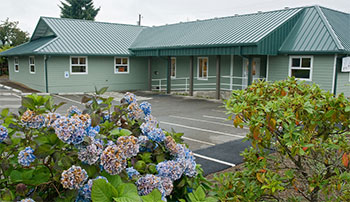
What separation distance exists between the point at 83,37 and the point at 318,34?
1589 cm

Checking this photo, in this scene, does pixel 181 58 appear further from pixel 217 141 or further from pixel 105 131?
pixel 105 131

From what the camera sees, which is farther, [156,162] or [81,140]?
[156,162]

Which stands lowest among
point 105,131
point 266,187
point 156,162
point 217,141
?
point 217,141

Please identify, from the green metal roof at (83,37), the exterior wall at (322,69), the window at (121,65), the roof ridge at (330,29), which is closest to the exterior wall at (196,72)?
the window at (121,65)

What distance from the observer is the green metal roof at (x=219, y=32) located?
17.3m

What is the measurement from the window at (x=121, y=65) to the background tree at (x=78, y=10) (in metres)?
25.4

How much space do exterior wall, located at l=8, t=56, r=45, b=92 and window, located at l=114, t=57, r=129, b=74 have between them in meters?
5.13

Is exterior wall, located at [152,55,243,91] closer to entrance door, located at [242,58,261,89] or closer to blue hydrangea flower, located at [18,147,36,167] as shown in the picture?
entrance door, located at [242,58,261,89]

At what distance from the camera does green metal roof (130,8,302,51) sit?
56.9 feet

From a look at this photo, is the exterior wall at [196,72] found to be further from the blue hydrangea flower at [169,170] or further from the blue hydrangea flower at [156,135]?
the blue hydrangea flower at [169,170]

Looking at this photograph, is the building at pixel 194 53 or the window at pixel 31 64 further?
the window at pixel 31 64

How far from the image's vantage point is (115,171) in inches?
70.4

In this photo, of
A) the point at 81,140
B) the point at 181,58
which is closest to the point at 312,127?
the point at 81,140

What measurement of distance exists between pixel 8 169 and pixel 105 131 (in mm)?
664
